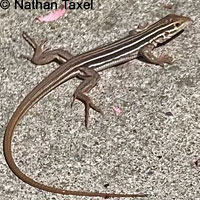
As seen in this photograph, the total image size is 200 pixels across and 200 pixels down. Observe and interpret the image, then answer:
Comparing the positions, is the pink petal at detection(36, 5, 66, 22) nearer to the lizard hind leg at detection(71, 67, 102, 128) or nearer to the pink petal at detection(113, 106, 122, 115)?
the lizard hind leg at detection(71, 67, 102, 128)

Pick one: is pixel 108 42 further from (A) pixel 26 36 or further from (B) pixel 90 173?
(B) pixel 90 173
